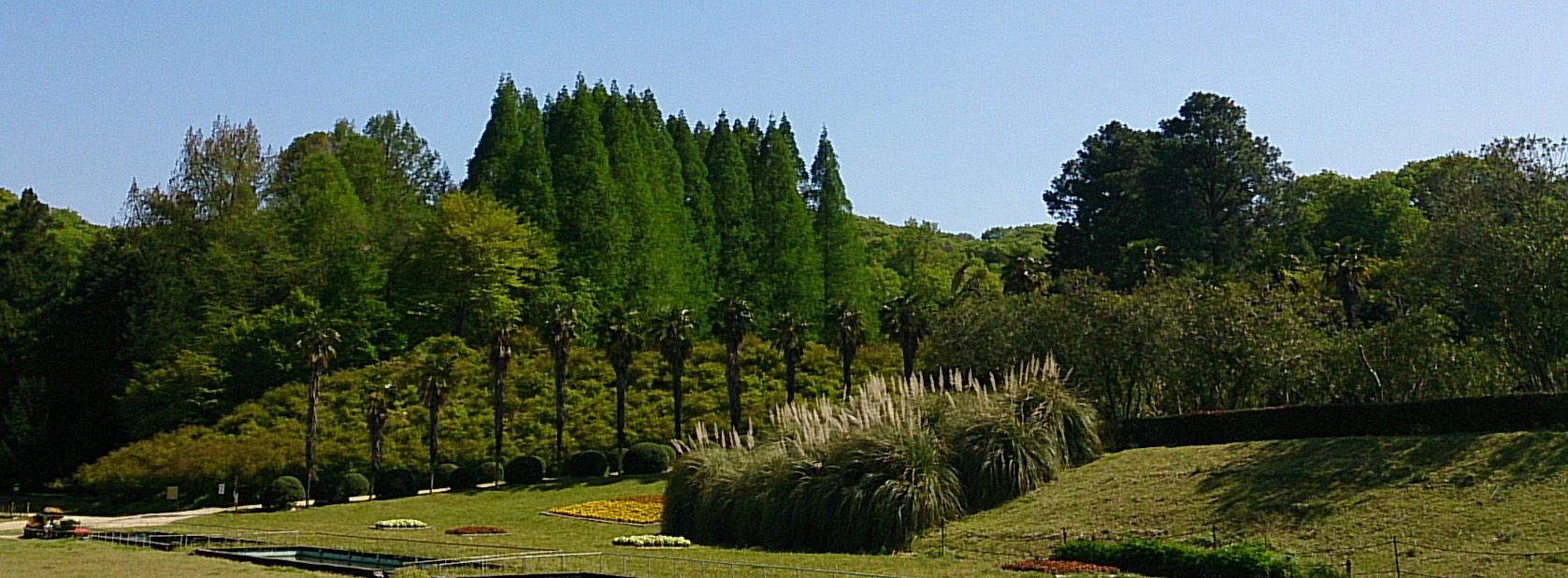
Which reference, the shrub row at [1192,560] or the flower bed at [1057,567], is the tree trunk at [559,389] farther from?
the shrub row at [1192,560]

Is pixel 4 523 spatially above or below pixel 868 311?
below

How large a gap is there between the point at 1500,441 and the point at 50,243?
7913cm

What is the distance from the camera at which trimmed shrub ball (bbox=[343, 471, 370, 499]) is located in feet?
173

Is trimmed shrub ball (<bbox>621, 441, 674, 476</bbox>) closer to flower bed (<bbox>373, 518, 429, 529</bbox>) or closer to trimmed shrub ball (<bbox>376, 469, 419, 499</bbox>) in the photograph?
trimmed shrub ball (<bbox>376, 469, 419, 499</bbox>)

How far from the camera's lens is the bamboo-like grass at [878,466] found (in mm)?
28781

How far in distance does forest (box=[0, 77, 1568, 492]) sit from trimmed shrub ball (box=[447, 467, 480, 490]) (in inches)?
92.1

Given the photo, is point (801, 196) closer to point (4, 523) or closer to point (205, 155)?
point (205, 155)

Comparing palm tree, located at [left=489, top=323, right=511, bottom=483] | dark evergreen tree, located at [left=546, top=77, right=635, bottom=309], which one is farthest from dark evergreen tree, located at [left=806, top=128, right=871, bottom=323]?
palm tree, located at [left=489, top=323, right=511, bottom=483]

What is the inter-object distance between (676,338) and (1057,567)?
3412 cm

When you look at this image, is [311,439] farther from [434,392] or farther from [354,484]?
[434,392]

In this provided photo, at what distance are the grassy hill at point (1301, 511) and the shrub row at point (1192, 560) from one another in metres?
1.45

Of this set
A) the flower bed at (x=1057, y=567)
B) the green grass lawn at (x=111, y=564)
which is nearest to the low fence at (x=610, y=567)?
the green grass lawn at (x=111, y=564)

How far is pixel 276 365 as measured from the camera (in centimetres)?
6625

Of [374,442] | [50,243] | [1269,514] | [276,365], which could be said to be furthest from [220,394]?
[1269,514]
